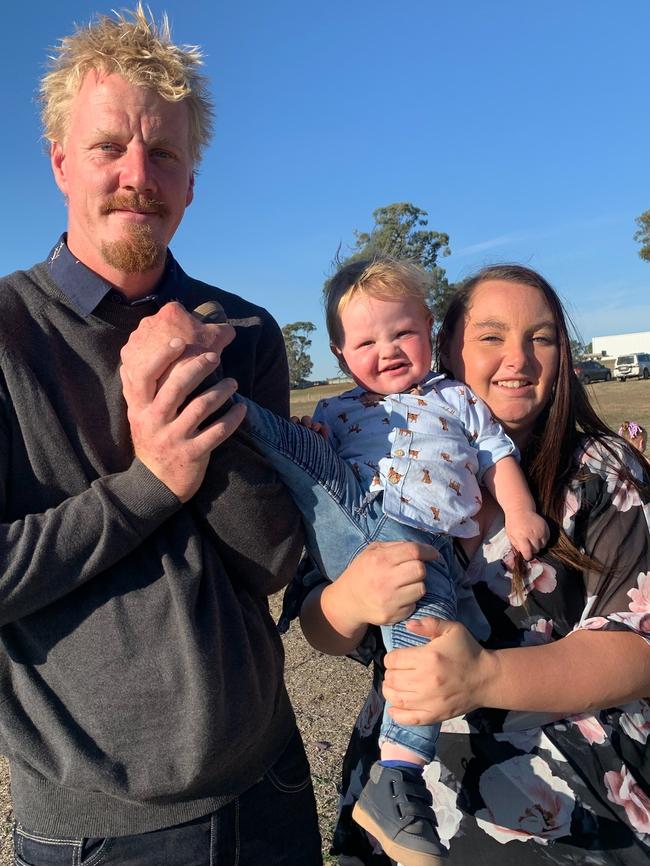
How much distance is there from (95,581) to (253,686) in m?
0.48

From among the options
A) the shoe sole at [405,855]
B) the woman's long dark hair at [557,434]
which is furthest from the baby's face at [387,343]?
the shoe sole at [405,855]

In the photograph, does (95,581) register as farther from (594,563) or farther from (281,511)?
(594,563)

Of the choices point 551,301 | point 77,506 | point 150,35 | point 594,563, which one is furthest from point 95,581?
point 551,301

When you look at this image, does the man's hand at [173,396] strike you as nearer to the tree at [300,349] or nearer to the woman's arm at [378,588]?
the woman's arm at [378,588]

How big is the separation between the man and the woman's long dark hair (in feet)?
2.50

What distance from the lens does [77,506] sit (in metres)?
1.57

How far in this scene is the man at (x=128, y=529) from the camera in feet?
5.24

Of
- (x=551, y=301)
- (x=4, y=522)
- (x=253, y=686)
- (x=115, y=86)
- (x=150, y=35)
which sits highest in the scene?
(x=150, y=35)

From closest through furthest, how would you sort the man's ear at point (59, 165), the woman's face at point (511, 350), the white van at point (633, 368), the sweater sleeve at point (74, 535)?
the sweater sleeve at point (74, 535) < the man's ear at point (59, 165) < the woman's face at point (511, 350) < the white van at point (633, 368)

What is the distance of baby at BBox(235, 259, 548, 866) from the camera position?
1.90m

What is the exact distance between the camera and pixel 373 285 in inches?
101

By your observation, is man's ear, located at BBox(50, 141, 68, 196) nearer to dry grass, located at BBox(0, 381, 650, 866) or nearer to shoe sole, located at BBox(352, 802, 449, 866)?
shoe sole, located at BBox(352, 802, 449, 866)

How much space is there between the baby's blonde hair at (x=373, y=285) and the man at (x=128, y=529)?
840mm

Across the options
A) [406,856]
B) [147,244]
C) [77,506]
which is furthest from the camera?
[147,244]
